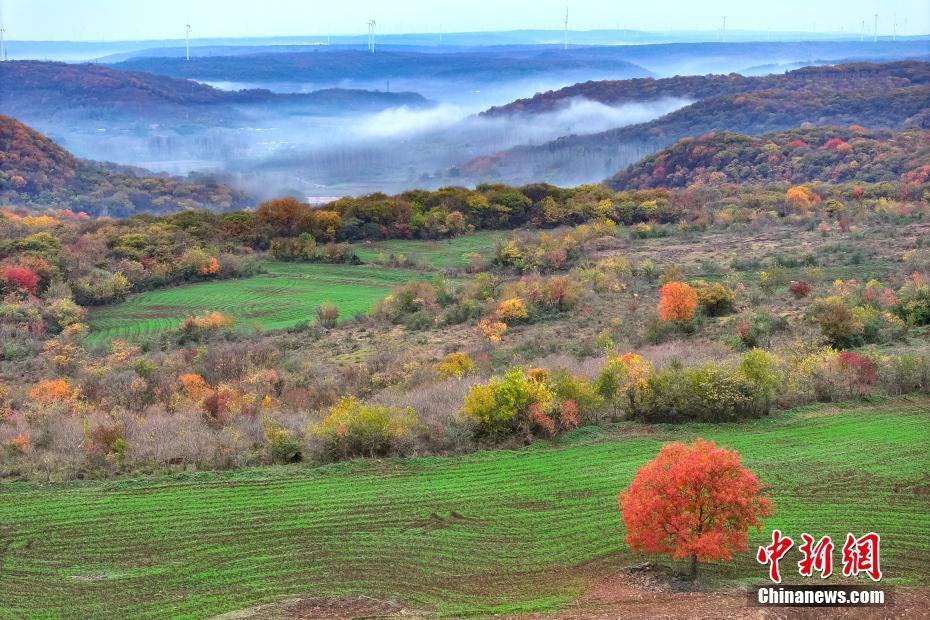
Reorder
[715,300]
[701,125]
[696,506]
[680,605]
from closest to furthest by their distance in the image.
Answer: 1. [680,605]
2. [696,506]
3. [715,300]
4. [701,125]

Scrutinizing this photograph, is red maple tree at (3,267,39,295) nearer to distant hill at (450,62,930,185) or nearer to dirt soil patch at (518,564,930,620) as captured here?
dirt soil patch at (518,564,930,620)

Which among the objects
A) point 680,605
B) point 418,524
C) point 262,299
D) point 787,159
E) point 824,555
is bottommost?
point 262,299

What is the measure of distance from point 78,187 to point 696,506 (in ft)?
420

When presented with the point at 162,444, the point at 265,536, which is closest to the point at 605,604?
the point at 265,536

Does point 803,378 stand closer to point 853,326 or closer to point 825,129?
point 853,326

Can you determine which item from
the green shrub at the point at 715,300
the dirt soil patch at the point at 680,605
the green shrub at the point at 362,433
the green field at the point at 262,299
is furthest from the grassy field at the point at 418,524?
the green field at the point at 262,299

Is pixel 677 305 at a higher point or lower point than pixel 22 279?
higher

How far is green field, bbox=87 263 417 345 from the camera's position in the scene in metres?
69.8

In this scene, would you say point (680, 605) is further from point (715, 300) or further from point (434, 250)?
point (434, 250)

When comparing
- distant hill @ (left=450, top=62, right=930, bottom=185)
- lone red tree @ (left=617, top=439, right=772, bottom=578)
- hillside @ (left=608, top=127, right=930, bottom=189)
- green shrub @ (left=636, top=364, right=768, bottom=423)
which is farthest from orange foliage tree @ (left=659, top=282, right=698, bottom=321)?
distant hill @ (left=450, top=62, right=930, bottom=185)

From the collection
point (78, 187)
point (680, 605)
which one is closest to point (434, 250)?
point (680, 605)

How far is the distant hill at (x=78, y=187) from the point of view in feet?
433

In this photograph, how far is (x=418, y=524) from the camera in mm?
32719

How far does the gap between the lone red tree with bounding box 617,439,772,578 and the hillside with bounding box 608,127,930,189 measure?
10510cm
